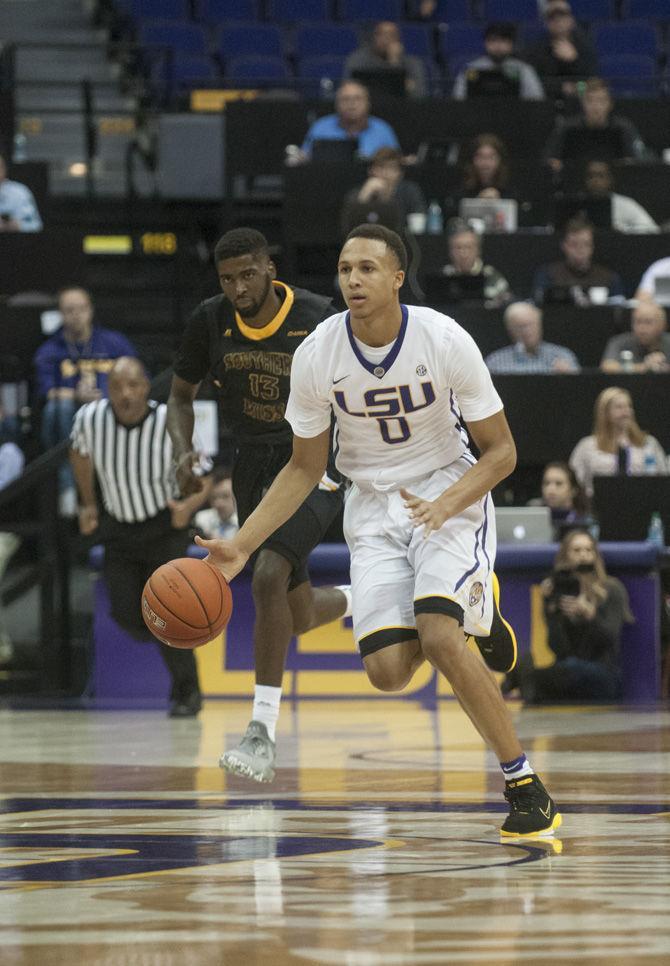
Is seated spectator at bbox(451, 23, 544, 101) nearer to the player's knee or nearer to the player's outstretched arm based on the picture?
the player's knee

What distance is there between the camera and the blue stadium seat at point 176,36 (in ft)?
57.6

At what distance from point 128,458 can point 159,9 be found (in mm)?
9237

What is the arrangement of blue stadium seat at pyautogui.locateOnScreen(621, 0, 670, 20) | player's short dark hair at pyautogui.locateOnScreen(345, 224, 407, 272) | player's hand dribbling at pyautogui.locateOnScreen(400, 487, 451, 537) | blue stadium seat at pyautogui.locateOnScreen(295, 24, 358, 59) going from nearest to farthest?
1. player's hand dribbling at pyautogui.locateOnScreen(400, 487, 451, 537)
2. player's short dark hair at pyautogui.locateOnScreen(345, 224, 407, 272)
3. blue stadium seat at pyautogui.locateOnScreen(295, 24, 358, 59)
4. blue stadium seat at pyautogui.locateOnScreen(621, 0, 670, 20)

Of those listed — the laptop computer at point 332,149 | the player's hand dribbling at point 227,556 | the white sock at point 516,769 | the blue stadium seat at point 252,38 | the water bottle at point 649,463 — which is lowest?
the white sock at point 516,769

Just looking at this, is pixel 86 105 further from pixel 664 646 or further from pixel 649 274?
pixel 664 646

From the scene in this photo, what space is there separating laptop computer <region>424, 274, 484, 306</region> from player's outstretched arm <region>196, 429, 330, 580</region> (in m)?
6.87

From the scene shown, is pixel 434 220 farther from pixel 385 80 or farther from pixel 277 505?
pixel 277 505

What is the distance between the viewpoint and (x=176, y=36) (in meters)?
17.6

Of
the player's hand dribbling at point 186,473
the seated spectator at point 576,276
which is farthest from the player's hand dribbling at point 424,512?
the seated spectator at point 576,276

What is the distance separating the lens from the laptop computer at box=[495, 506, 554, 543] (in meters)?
10.5

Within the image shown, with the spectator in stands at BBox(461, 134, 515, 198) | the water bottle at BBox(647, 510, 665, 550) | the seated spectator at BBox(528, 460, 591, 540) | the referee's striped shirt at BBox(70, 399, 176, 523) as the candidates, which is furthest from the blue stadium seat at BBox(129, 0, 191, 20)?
the water bottle at BBox(647, 510, 665, 550)

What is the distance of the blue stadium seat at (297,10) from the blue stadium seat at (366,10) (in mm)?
164

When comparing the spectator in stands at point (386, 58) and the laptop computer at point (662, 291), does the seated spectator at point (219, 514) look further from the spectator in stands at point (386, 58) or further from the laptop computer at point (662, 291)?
the spectator in stands at point (386, 58)

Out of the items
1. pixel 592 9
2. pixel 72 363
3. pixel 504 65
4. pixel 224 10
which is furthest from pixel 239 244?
pixel 592 9
